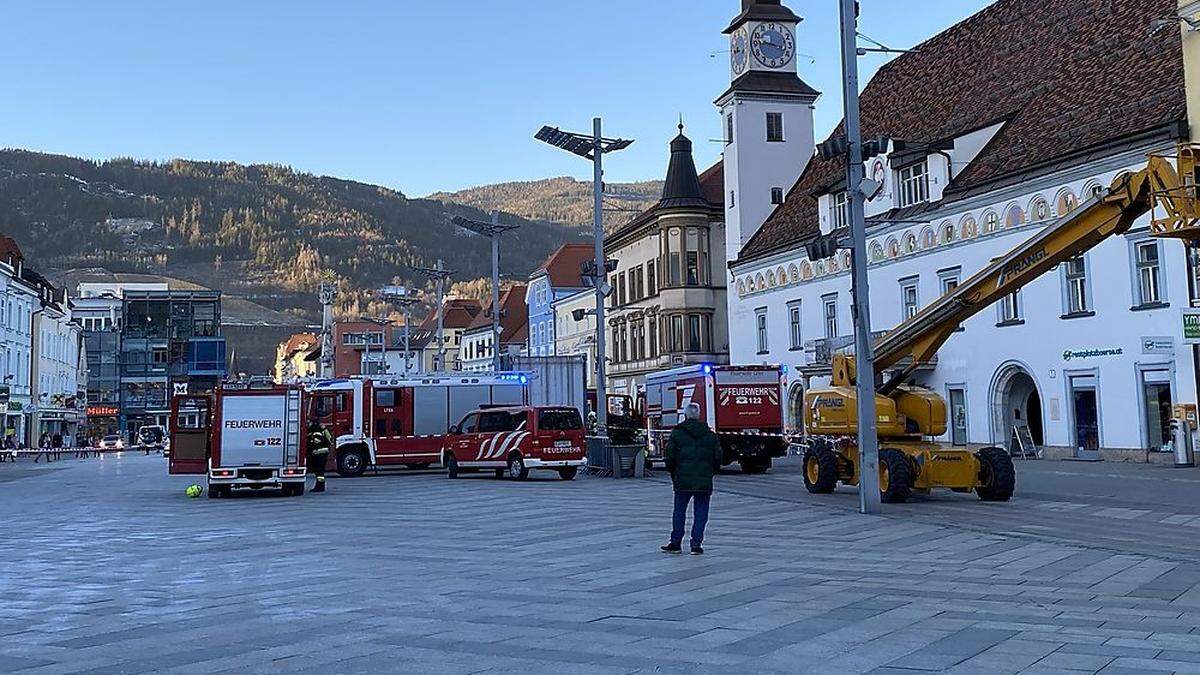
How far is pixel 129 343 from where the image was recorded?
110m

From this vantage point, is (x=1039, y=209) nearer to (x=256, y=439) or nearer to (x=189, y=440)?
(x=256, y=439)

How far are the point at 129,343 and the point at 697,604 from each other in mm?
110255

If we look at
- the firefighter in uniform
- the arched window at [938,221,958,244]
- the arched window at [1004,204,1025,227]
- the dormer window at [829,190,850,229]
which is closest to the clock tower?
the dormer window at [829,190,850,229]

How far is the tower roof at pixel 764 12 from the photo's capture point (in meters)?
55.3

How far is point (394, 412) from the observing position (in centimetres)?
3656

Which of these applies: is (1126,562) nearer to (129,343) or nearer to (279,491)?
(279,491)

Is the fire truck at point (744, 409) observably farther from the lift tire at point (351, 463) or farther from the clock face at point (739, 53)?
the clock face at point (739, 53)

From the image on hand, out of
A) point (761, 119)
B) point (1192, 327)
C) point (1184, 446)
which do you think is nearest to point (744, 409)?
point (1184, 446)

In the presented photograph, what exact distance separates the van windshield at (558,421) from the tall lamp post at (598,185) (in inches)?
91.9

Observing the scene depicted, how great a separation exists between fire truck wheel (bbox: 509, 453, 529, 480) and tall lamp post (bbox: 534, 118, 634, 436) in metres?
3.05

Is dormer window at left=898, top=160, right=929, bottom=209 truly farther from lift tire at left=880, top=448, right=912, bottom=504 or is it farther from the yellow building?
the yellow building

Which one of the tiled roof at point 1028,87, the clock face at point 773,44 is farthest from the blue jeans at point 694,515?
the clock face at point 773,44

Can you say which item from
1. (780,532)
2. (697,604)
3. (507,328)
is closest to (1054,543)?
(780,532)

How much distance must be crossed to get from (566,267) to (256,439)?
5918 centimetres
